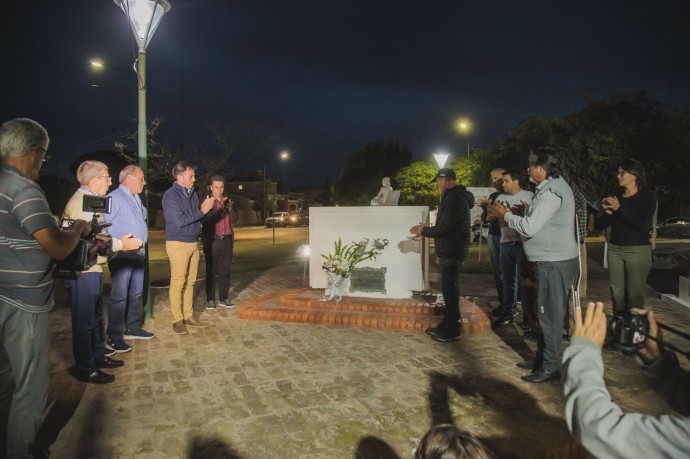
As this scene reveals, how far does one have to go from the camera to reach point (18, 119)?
7.84 ft

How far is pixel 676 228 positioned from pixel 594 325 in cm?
3342

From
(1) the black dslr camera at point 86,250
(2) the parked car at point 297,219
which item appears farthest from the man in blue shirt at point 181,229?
(2) the parked car at point 297,219

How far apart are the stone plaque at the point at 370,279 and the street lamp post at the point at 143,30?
308 cm

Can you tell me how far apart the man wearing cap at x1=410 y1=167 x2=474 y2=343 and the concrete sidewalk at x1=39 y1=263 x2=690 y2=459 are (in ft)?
0.86

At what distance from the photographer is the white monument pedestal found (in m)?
6.46

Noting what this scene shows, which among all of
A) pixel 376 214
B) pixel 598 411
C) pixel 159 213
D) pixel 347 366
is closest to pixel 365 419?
pixel 347 366

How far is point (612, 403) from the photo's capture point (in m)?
1.30

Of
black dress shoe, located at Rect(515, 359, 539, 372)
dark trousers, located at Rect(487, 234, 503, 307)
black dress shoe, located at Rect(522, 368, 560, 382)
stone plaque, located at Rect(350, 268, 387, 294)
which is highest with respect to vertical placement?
dark trousers, located at Rect(487, 234, 503, 307)

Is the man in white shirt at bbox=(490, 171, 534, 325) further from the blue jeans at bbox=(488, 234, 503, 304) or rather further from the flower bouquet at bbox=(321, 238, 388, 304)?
the flower bouquet at bbox=(321, 238, 388, 304)

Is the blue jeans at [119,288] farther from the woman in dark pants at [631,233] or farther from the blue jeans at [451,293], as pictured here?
the woman in dark pants at [631,233]

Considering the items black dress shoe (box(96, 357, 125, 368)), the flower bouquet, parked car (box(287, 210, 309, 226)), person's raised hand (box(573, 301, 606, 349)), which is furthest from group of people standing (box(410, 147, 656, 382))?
parked car (box(287, 210, 309, 226))

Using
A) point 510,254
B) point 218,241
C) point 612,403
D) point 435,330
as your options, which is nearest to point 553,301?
point 435,330

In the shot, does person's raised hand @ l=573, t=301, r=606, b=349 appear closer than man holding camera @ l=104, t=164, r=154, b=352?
Yes

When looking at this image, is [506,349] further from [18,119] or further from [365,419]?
[18,119]
